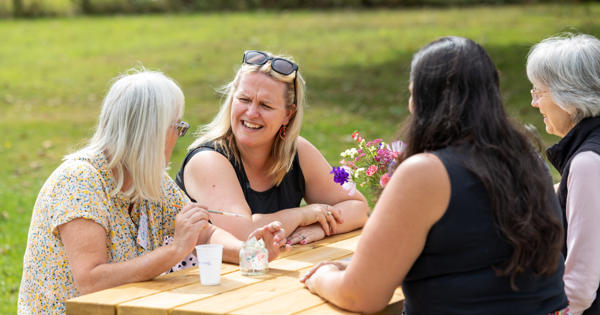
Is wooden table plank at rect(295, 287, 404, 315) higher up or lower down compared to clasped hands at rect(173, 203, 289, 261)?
lower down

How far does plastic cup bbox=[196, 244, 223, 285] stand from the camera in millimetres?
2725

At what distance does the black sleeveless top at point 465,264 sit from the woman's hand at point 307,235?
45.3 inches

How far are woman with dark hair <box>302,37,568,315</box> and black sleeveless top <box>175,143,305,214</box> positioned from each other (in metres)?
1.49

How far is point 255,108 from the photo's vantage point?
12.2ft

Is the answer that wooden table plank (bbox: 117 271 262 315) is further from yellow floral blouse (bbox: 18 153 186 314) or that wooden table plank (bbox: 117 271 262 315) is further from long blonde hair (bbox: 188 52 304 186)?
long blonde hair (bbox: 188 52 304 186)

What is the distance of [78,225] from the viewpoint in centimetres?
277

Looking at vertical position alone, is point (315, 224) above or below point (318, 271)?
below

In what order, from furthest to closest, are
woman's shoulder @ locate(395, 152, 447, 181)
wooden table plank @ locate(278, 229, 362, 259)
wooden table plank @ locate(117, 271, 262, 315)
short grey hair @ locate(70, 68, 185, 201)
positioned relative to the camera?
1. wooden table plank @ locate(278, 229, 362, 259)
2. short grey hair @ locate(70, 68, 185, 201)
3. wooden table plank @ locate(117, 271, 262, 315)
4. woman's shoulder @ locate(395, 152, 447, 181)

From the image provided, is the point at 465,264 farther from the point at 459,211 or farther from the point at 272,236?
the point at 272,236

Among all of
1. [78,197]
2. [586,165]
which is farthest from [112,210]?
[586,165]

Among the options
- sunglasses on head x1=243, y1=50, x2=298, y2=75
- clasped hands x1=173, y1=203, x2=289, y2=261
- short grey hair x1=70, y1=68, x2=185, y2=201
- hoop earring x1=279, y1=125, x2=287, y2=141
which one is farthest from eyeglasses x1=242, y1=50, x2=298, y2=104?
clasped hands x1=173, y1=203, x2=289, y2=261

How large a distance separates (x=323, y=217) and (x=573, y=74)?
51.4 inches

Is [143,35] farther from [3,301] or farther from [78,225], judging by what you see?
[78,225]

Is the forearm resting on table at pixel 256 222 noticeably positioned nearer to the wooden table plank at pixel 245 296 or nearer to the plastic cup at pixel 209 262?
the wooden table plank at pixel 245 296
